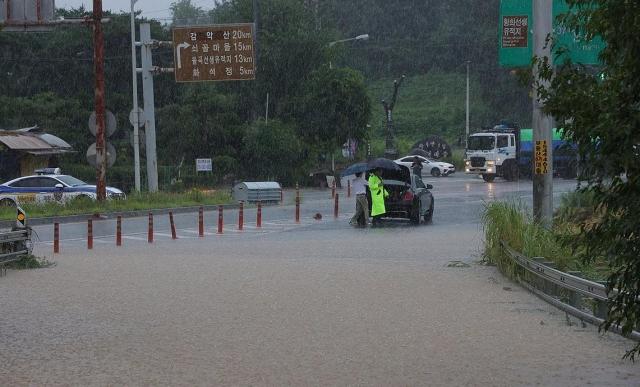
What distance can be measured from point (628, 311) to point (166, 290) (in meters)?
9.77

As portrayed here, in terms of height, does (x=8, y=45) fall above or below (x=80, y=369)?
above

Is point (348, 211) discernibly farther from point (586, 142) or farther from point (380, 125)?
point (380, 125)

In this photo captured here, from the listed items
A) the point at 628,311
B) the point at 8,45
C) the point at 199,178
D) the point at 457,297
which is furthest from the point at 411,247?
the point at 8,45

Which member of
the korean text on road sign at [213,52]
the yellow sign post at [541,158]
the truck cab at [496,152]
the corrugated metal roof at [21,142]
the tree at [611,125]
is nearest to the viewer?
the tree at [611,125]

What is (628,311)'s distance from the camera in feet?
21.2

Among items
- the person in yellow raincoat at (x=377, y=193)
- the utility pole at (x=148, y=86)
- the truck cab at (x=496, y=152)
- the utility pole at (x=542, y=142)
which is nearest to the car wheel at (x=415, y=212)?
the person in yellow raincoat at (x=377, y=193)

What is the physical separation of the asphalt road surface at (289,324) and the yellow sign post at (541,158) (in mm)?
2124

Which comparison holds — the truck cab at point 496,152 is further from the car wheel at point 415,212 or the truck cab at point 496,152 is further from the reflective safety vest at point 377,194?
the reflective safety vest at point 377,194

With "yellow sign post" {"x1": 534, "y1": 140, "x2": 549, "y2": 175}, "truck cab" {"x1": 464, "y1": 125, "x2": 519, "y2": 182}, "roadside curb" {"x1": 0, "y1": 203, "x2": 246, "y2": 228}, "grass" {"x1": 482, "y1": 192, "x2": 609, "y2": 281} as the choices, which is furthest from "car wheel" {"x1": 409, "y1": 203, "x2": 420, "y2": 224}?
"truck cab" {"x1": 464, "y1": 125, "x2": 519, "y2": 182}

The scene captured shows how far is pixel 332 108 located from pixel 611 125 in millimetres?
56849

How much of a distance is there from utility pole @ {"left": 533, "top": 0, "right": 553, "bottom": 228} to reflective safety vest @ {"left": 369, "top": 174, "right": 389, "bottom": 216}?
895 centimetres

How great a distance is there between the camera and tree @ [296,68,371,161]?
206 feet

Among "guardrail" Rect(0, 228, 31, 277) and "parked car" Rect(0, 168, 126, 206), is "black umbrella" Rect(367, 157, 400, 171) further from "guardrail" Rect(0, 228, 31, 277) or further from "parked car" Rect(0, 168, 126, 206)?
"guardrail" Rect(0, 228, 31, 277)

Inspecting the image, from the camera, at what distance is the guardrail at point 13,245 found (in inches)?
714
